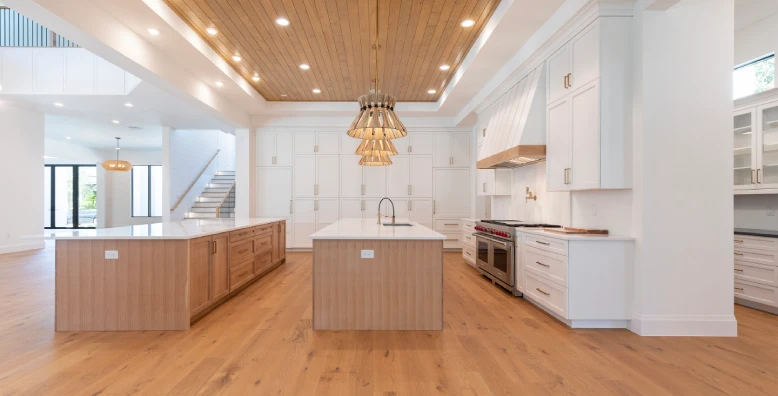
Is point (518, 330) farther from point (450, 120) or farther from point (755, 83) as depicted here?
point (450, 120)

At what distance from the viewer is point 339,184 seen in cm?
809

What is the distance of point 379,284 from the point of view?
10.7 feet

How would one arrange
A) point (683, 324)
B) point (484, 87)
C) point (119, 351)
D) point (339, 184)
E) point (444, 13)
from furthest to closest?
point (339, 184), point (484, 87), point (444, 13), point (683, 324), point (119, 351)

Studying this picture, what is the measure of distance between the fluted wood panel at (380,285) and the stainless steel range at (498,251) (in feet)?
5.09

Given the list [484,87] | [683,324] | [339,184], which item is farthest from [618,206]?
[339,184]

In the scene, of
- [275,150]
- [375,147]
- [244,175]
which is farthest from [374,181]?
[375,147]

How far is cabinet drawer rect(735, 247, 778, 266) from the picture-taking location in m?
3.68

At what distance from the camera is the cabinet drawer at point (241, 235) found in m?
4.35

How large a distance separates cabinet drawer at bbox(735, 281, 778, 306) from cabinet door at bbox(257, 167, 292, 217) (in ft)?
23.4

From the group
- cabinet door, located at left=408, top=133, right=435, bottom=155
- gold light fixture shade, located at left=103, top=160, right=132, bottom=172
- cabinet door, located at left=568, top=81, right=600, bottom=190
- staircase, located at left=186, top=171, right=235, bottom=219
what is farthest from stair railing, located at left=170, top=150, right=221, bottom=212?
cabinet door, located at left=568, top=81, right=600, bottom=190

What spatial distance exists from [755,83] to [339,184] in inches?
258

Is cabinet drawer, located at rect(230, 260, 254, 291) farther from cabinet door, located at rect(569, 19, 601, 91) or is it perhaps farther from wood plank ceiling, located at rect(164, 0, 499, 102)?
cabinet door, located at rect(569, 19, 601, 91)

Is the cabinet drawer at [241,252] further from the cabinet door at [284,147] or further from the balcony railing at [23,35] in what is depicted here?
the balcony railing at [23,35]

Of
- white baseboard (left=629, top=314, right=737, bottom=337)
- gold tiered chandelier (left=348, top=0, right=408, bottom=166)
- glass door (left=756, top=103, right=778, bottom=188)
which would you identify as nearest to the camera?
white baseboard (left=629, top=314, right=737, bottom=337)
